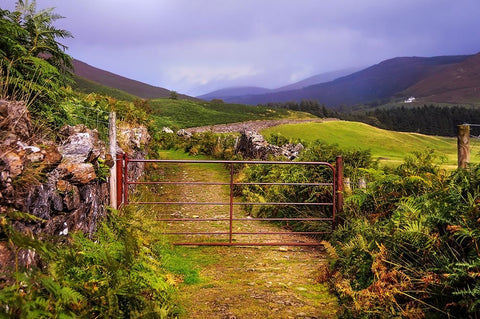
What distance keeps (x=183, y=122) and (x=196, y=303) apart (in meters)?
46.0

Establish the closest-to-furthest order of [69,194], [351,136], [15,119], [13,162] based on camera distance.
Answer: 1. [13,162]
2. [15,119]
3. [69,194]
4. [351,136]

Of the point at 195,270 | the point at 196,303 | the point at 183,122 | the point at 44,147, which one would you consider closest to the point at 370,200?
the point at 195,270

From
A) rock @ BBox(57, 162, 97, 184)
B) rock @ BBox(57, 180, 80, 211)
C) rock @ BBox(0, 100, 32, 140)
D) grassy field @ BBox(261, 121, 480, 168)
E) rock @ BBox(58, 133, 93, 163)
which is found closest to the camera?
rock @ BBox(0, 100, 32, 140)

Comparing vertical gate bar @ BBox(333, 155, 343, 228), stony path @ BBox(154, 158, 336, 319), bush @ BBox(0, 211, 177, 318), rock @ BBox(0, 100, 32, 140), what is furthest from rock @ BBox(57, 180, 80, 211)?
vertical gate bar @ BBox(333, 155, 343, 228)

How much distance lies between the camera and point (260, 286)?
545 centimetres

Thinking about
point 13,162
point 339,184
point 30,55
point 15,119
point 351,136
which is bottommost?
point 339,184

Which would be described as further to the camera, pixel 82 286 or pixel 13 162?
pixel 13 162

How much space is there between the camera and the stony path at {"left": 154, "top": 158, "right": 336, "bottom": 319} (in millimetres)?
4648

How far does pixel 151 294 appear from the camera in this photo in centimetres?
410

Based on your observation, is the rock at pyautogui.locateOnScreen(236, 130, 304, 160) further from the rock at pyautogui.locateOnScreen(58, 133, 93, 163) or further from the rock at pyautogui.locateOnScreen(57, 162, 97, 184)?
the rock at pyautogui.locateOnScreen(57, 162, 97, 184)

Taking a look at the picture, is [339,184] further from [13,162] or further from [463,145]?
[13,162]

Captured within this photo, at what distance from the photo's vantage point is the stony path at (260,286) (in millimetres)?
4648

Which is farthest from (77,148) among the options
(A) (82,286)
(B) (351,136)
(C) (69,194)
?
(B) (351,136)

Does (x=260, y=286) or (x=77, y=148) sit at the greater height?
(x=77, y=148)
